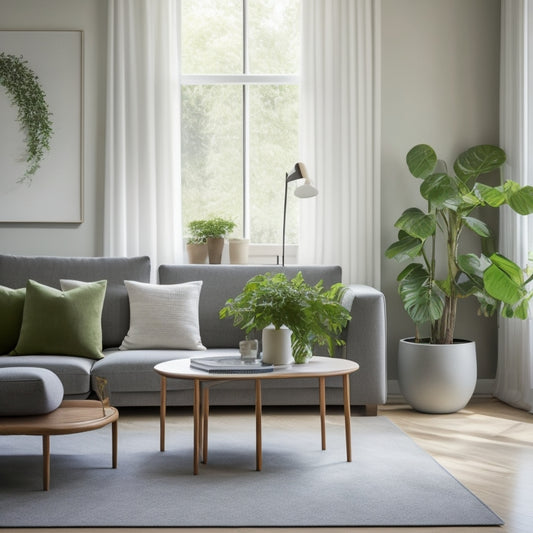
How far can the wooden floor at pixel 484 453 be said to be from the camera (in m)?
2.58

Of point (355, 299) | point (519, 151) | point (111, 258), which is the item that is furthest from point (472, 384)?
point (111, 258)

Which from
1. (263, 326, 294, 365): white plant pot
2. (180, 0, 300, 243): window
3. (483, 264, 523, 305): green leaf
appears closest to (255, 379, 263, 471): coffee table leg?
(263, 326, 294, 365): white plant pot

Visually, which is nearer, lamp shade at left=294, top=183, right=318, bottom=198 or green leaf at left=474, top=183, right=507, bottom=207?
green leaf at left=474, top=183, right=507, bottom=207

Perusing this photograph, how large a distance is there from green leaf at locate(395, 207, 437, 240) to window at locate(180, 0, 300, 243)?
0.88m

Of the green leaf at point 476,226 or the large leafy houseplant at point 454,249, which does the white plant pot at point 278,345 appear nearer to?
the large leafy houseplant at point 454,249

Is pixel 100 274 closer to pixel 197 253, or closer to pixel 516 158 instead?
pixel 197 253

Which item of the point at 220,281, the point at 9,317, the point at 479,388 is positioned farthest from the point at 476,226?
the point at 9,317

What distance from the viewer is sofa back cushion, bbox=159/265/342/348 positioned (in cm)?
488

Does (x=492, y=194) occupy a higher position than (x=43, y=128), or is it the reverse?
(x=43, y=128)

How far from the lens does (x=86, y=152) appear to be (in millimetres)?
5367

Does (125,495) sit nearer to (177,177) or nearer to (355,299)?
(355,299)

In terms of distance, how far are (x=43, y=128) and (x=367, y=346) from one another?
8.47 feet

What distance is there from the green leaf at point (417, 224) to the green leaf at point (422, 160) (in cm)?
25

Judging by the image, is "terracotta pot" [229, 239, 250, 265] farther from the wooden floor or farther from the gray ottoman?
the gray ottoman
